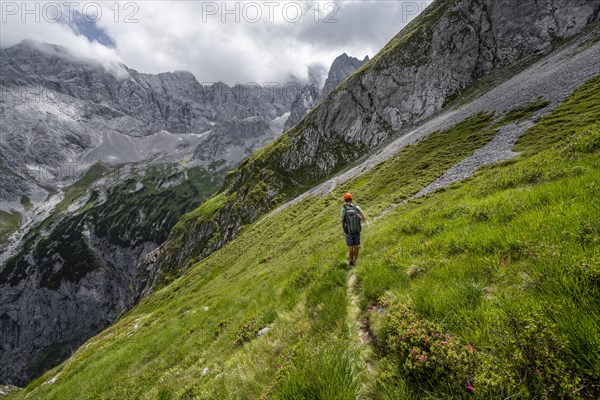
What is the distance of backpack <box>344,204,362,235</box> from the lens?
1098cm

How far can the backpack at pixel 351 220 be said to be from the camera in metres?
11.0

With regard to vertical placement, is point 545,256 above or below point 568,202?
above

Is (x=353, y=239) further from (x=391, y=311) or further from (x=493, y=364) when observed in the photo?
(x=493, y=364)

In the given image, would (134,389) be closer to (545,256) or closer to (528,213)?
(545,256)

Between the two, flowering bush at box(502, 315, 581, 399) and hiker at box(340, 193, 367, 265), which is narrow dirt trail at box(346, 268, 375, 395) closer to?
flowering bush at box(502, 315, 581, 399)

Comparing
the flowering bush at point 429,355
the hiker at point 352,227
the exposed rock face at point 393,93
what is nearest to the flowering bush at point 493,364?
the flowering bush at point 429,355

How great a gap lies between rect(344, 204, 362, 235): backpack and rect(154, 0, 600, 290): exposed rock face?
79754mm

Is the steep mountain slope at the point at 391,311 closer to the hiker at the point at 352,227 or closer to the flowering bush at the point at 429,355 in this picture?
the flowering bush at the point at 429,355

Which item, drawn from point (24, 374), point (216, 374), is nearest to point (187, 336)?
point (216, 374)

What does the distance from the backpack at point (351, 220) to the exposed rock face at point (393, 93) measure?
79.8 m

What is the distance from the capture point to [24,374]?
192 m

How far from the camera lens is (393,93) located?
322 ft

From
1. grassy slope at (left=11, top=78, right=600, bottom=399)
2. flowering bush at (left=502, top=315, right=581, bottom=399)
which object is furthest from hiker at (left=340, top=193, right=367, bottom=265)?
flowering bush at (left=502, top=315, right=581, bottom=399)

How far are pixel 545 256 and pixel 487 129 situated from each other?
4507 cm
